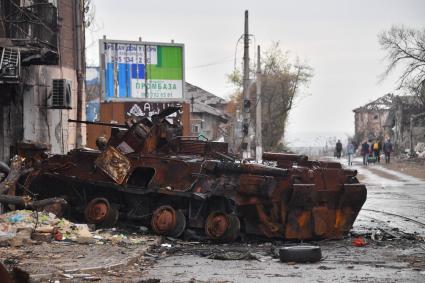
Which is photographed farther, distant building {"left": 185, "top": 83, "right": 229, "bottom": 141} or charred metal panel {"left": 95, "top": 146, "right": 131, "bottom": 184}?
distant building {"left": 185, "top": 83, "right": 229, "bottom": 141}

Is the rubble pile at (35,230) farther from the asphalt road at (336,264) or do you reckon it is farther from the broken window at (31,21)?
the broken window at (31,21)

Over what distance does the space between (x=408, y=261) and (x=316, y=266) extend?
4.19 ft

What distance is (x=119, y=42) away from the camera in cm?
2895

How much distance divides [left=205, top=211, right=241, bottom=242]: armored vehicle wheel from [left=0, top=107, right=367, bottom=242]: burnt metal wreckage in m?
0.02

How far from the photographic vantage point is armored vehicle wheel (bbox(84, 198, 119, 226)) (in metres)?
12.9

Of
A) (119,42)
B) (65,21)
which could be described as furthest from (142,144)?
(119,42)

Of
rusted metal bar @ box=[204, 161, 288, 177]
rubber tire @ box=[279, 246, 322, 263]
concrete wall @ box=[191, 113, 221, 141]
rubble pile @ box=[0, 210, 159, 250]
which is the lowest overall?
rubber tire @ box=[279, 246, 322, 263]

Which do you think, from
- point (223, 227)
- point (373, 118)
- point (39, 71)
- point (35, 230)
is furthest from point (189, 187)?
point (373, 118)

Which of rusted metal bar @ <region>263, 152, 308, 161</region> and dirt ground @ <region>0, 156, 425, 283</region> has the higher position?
rusted metal bar @ <region>263, 152, 308, 161</region>

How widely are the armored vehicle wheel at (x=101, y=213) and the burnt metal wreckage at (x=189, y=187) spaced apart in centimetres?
2

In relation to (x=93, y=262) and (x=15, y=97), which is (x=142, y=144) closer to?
(x=93, y=262)

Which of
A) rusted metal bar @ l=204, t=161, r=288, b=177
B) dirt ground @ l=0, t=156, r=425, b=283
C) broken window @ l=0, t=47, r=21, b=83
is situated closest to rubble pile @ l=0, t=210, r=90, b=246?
dirt ground @ l=0, t=156, r=425, b=283

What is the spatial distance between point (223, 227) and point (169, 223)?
0.99 m

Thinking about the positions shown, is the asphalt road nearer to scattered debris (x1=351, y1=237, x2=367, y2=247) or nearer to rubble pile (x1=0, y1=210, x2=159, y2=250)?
scattered debris (x1=351, y1=237, x2=367, y2=247)
